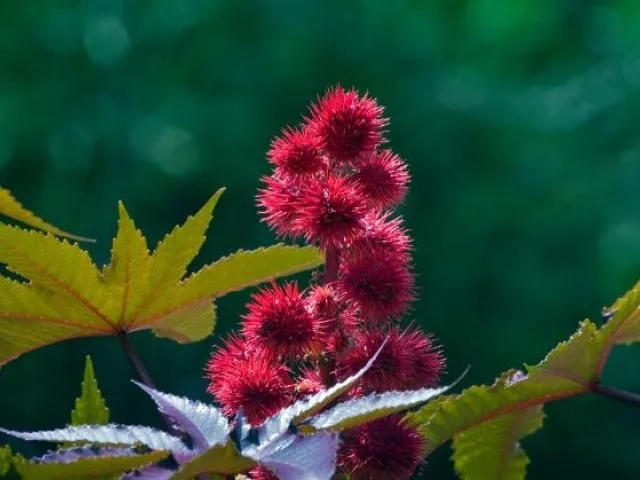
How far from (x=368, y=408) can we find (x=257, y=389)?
6.3 inches

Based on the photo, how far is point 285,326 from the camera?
21.6 inches

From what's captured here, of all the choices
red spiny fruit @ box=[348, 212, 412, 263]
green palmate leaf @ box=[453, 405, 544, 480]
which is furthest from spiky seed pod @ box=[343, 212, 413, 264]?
green palmate leaf @ box=[453, 405, 544, 480]

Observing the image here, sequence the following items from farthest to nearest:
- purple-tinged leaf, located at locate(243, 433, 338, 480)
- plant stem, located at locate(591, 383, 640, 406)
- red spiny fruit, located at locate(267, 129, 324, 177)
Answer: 1. red spiny fruit, located at locate(267, 129, 324, 177)
2. plant stem, located at locate(591, 383, 640, 406)
3. purple-tinged leaf, located at locate(243, 433, 338, 480)

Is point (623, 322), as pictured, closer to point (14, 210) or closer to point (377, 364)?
point (377, 364)

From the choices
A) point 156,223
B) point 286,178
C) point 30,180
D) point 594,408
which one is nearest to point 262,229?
point 156,223

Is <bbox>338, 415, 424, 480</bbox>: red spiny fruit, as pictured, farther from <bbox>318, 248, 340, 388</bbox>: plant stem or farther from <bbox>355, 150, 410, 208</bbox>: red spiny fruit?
<bbox>355, 150, 410, 208</bbox>: red spiny fruit

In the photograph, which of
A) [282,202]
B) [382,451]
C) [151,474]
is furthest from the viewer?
[282,202]

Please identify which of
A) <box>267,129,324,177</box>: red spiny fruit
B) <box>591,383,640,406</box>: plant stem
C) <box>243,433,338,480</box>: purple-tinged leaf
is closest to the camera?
<box>243,433,338,480</box>: purple-tinged leaf

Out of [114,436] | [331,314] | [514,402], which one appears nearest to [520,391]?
[514,402]

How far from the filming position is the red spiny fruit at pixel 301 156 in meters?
0.57

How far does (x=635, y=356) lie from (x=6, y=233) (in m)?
2.27

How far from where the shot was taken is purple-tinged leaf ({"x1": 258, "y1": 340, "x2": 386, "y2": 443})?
1.36ft

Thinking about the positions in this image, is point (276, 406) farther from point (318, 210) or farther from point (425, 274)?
point (425, 274)

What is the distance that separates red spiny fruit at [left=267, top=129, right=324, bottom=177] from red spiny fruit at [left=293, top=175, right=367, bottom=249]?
0.01 m
